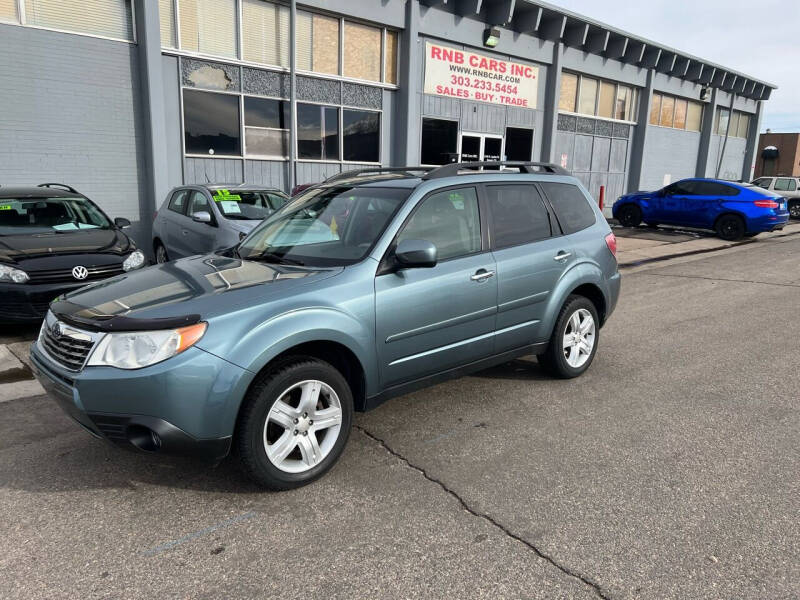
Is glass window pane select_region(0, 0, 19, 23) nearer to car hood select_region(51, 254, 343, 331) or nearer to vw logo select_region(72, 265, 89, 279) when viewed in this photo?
vw logo select_region(72, 265, 89, 279)

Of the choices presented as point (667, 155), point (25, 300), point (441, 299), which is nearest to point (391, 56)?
point (25, 300)

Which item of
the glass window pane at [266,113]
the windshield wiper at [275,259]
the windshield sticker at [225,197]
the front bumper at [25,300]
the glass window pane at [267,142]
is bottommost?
the front bumper at [25,300]

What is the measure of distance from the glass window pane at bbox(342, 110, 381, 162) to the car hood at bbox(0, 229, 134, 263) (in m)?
8.04

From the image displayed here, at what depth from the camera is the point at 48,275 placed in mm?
6156

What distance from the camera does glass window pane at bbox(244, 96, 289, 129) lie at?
12.6 metres

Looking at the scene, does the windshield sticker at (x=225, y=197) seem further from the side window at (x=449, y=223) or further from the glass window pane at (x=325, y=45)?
the glass window pane at (x=325, y=45)

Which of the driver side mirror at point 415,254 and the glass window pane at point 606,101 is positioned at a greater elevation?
the glass window pane at point 606,101

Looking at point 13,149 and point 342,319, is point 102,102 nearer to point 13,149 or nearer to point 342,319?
point 13,149

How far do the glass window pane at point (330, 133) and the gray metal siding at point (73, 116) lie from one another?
418 centimetres

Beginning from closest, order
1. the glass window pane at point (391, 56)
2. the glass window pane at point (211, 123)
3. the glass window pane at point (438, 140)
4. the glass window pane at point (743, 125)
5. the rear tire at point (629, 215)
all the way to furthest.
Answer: the glass window pane at point (211, 123) < the glass window pane at point (391, 56) < the glass window pane at point (438, 140) < the rear tire at point (629, 215) < the glass window pane at point (743, 125)

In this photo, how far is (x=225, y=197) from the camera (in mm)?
8883

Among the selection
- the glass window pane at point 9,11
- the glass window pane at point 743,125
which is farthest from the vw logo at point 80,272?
the glass window pane at point 743,125

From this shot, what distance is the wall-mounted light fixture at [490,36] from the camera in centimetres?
1634

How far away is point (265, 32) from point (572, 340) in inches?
421
